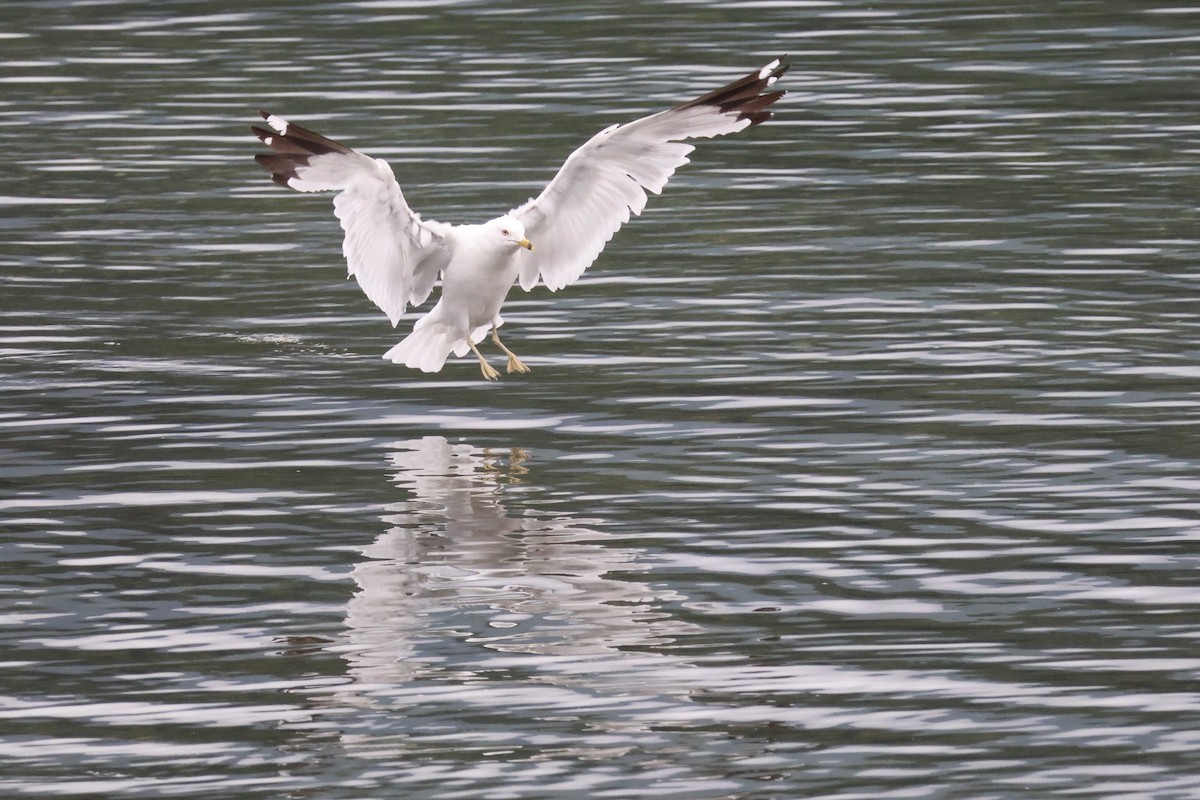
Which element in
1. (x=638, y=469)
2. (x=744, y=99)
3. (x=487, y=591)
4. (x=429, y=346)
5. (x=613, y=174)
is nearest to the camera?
(x=487, y=591)

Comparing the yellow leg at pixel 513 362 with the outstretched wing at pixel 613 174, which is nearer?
the outstretched wing at pixel 613 174

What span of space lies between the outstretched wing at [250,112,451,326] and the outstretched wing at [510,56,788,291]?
62 cm

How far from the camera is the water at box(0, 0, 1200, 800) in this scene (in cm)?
834

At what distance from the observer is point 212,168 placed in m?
20.9

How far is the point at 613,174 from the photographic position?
45.2 feet

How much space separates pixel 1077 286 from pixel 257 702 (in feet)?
27.3

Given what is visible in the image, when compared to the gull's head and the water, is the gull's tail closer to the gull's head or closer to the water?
the water

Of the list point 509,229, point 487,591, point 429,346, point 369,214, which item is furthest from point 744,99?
point 487,591

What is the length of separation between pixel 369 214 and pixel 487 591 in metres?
3.86

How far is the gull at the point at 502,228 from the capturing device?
13.3 meters

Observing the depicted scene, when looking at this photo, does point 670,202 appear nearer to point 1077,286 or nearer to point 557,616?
point 1077,286

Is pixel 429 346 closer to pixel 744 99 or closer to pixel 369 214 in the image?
pixel 369 214

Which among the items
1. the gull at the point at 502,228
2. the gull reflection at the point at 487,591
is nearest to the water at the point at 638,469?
the gull reflection at the point at 487,591

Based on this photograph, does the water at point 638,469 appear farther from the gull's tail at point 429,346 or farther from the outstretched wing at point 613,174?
the outstretched wing at point 613,174
